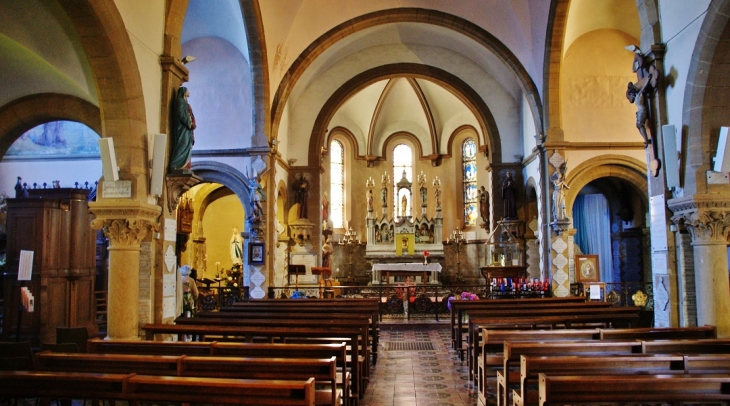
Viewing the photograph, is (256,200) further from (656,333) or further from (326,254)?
(656,333)

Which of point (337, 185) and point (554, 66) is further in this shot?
A: point (337, 185)

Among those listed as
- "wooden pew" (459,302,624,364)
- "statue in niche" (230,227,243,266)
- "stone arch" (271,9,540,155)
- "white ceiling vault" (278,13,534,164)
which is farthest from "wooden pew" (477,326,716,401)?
"statue in niche" (230,227,243,266)

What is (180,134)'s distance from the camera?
8.79 meters

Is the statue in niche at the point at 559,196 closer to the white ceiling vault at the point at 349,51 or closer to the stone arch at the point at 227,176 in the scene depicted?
the white ceiling vault at the point at 349,51

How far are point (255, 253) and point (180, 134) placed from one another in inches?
285

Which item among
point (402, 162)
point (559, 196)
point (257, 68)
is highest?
point (257, 68)

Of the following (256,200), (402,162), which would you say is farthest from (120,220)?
(402,162)

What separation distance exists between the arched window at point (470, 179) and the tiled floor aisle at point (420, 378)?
13514 millimetres

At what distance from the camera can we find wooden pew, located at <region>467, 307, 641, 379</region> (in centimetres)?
738

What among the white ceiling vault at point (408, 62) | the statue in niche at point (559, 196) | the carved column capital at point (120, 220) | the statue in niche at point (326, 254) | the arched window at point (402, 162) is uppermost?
the white ceiling vault at point (408, 62)

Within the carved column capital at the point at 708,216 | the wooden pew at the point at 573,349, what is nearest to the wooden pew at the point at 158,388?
the wooden pew at the point at 573,349

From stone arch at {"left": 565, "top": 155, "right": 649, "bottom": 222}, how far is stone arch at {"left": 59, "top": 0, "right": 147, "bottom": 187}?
11.5 m

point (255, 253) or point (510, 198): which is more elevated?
point (510, 198)

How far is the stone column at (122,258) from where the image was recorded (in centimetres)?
767
